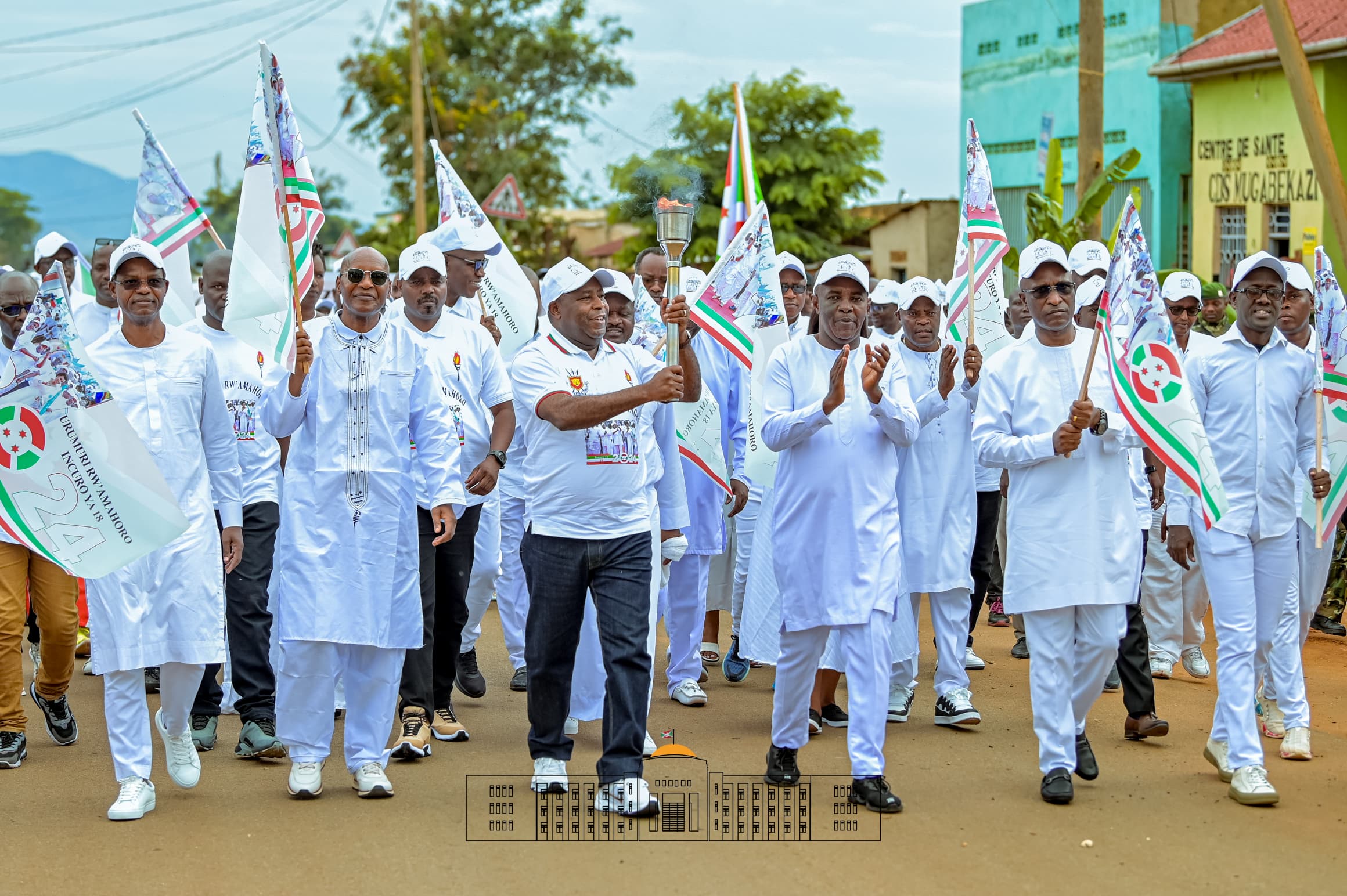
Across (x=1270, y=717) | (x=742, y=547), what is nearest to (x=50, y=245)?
(x=742, y=547)

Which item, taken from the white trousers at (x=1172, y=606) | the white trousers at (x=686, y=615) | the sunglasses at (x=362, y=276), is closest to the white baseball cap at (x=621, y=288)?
the sunglasses at (x=362, y=276)

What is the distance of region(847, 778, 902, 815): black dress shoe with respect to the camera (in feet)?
21.3

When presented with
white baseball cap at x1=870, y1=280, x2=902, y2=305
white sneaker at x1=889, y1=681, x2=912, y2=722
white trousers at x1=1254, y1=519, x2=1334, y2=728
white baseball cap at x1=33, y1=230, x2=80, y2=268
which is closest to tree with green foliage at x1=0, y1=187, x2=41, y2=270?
white baseball cap at x1=33, y1=230, x2=80, y2=268

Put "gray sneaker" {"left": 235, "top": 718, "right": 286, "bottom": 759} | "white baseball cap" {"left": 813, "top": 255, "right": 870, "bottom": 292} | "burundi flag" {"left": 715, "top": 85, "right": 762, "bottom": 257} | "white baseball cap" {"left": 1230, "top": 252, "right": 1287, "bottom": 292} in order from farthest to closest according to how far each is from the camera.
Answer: "burundi flag" {"left": 715, "top": 85, "right": 762, "bottom": 257} < "gray sneaker" {"left": 235, "top": 718, "right": 286, "bottom": 759} < "white baseball cap" {"left": 1230, "top": 252, "right": 1287, "bottom": 292} < "white baseball cap" {"left": 813, "top": 255, "right": 870, "bottom": 292}

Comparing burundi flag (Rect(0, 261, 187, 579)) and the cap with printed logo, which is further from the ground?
the cap with printed logo

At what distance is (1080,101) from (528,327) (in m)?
7.44

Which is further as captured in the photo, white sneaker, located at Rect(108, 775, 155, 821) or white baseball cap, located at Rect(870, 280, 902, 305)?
white baseball cap, located at Rect(870, 280, 902, 305)

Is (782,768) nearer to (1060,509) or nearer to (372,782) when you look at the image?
(1060,509)

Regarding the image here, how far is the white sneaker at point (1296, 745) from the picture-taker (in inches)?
292

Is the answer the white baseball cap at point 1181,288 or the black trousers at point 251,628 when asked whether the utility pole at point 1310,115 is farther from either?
the black trousers at point 251,628

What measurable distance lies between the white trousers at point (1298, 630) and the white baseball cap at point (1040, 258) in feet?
5.55

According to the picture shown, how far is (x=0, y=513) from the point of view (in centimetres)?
A: 676

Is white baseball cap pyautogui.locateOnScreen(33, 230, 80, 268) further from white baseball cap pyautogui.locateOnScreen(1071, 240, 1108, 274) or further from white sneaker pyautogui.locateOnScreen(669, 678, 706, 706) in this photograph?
white baseball cap pyautogui.locateOnScreen(1071, 240, 1108, 274)

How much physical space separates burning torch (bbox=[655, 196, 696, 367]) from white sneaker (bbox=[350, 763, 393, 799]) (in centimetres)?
213
